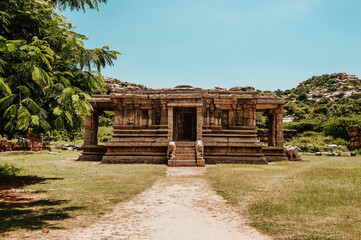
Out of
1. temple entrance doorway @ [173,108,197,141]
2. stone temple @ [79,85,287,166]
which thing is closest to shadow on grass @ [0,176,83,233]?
stone temple @ [79,85,287,166]

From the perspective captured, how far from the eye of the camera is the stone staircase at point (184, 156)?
1702 centimetres

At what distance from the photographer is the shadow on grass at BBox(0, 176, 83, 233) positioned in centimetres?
501

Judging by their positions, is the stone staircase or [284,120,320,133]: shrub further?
[284,120,320,133]: shrub

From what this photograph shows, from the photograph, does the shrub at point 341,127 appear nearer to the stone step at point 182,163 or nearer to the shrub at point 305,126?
the shrub at point 305,126

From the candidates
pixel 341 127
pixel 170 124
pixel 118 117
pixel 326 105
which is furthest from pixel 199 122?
pixel 326 105

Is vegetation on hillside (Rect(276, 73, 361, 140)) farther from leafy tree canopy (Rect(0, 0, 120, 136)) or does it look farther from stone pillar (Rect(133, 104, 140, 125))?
leafy tree canopy (Rect(0, 0, 120, 136))

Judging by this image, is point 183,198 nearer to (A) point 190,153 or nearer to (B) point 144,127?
(A) point 190,153

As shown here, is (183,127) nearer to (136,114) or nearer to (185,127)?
(185,127)

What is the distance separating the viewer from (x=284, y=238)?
4.36 metres

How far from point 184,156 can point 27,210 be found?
40.4 ft

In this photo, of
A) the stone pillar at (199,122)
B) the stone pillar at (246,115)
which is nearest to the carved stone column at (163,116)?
the stone pillar at (199,122)

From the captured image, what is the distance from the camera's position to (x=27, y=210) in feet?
20.0

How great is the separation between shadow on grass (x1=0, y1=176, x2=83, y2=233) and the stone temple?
10.9m

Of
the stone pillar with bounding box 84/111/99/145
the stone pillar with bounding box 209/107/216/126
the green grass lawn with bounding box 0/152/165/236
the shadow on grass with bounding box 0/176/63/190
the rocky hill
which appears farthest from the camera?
the rocky hill
